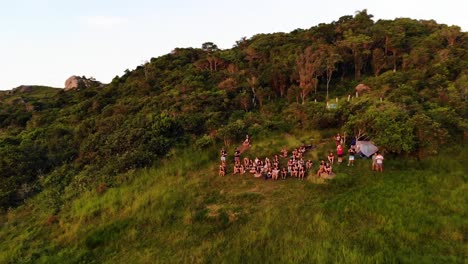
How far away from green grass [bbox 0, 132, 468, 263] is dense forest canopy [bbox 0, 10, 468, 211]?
6.89 ft

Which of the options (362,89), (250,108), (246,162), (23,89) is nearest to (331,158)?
(246,162)

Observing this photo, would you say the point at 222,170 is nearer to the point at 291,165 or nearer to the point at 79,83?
the point at 291,165

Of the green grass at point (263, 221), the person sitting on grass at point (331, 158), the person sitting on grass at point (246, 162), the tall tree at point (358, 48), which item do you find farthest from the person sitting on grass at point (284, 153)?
the tall tree at point (358, 48)

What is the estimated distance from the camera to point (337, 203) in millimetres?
12969

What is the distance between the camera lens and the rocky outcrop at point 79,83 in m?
48.3

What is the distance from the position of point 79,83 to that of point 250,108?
31.6 meters

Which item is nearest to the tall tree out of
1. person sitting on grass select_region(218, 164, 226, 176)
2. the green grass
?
the green grass

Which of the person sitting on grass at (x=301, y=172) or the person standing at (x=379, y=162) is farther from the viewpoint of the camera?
the person sitting on grass at (x=301, y=172)

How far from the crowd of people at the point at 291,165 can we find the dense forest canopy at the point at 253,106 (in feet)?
4.44

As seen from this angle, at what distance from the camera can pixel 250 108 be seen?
28.2 m

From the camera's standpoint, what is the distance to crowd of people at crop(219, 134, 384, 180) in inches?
607

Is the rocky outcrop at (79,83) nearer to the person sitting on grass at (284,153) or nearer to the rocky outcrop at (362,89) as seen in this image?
the rocky outcrop at (362,89)

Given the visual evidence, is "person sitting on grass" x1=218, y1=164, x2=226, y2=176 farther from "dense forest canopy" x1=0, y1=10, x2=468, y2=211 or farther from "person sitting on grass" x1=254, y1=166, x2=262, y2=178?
"dense forest canopy" x1=0, y1=10, x2=468, y2=211

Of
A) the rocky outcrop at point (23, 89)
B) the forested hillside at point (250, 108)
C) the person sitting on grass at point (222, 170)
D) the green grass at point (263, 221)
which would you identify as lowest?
the green grass at point (263, 221)
